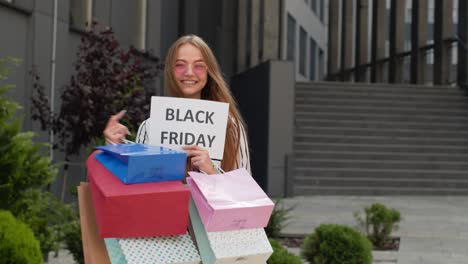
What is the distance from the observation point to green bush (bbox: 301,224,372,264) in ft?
24.3

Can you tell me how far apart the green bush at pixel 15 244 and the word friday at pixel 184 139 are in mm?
1809

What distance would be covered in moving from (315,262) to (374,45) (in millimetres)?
31700

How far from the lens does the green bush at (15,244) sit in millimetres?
4352

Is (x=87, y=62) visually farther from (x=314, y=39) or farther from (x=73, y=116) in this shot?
(x=314, y=39)

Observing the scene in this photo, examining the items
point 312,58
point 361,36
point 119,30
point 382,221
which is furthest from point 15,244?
point 312,58

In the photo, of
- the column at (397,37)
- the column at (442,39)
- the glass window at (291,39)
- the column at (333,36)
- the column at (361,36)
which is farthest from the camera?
the column at (333,36)

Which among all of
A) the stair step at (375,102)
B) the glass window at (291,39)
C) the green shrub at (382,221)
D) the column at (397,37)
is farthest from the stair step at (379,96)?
the glass window at (291,39)

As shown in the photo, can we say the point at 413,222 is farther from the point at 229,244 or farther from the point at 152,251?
the point at 152,251

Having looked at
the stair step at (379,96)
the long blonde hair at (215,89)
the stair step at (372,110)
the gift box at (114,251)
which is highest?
the stair step at (379,96)

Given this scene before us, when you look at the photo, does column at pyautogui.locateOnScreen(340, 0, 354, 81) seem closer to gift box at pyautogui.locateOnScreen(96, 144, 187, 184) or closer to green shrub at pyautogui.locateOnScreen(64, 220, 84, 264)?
green shrub at pyautogui.locateOnScreen(64, 220, 84, 264)

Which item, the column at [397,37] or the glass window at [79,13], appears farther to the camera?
the column at [397,37]

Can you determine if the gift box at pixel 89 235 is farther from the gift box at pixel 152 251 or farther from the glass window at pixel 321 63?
the glass window at pixel 321 63

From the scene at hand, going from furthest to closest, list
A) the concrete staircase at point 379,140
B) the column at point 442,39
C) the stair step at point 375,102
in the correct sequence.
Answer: the column at point 442,39 < the stair step at point 375,102 < the concrete staircase at point 379,140

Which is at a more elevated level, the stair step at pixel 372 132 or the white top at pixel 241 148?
the stair step at pixel 372 132
